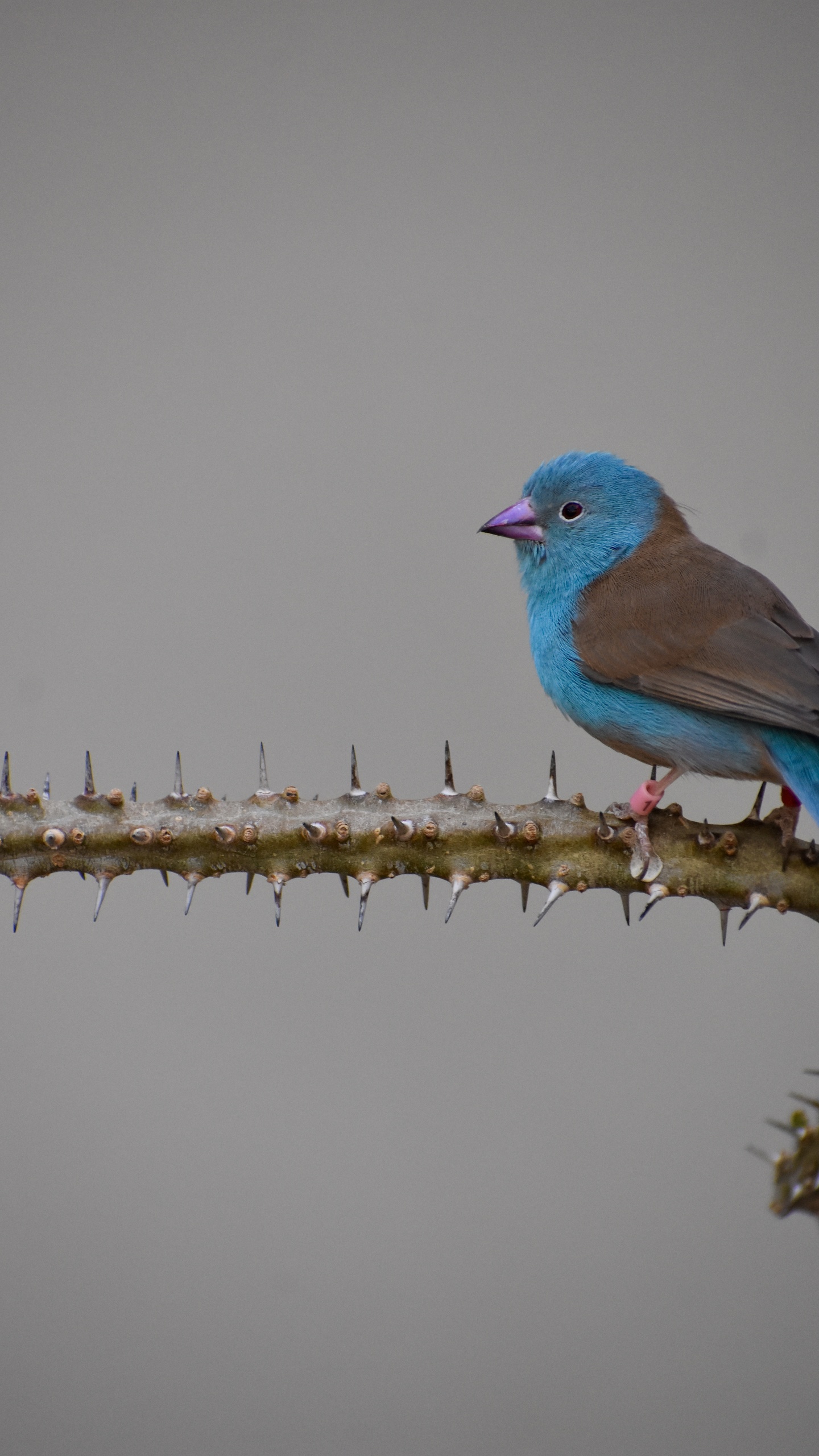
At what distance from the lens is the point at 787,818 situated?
1891 millimetres

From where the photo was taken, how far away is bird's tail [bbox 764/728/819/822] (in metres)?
2.02

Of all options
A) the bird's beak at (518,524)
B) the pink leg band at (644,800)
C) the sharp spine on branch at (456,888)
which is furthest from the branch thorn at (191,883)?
the bird's beak at (518,524)

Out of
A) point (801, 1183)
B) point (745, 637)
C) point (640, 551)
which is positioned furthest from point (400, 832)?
point (640, 551)

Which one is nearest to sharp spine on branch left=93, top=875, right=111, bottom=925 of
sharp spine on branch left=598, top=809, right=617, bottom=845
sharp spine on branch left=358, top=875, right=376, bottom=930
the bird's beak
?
sharp spine on branch left=358, top=875, right=376, bottom=930

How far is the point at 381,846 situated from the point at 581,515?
1.02 metres

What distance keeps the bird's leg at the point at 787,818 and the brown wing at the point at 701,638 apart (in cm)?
14

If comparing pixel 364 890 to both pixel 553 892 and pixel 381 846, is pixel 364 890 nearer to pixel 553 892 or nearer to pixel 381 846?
pixel 381 846

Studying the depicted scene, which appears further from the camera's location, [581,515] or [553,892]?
[581,515]

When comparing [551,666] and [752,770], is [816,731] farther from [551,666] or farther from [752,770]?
[551,666]

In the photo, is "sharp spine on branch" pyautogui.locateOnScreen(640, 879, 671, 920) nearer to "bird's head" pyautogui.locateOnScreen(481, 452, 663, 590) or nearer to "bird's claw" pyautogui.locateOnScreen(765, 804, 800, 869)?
"bird's claw" pyautogui.locateOnScreen(765, 804, 800, 869)

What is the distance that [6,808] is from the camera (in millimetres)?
1756

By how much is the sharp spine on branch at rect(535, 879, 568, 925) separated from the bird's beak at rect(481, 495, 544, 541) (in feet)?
2.99

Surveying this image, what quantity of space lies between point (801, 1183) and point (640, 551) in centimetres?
138

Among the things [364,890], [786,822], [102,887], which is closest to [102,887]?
[102,887]
